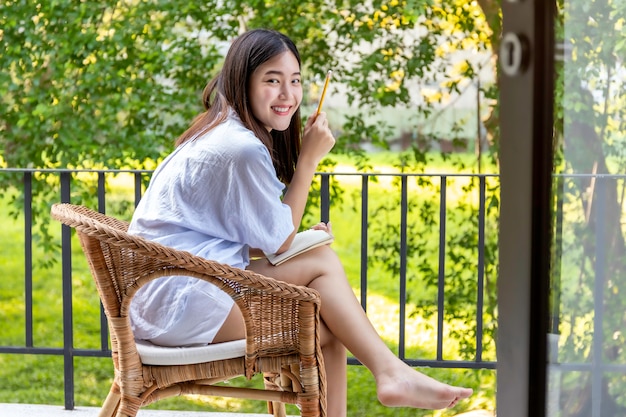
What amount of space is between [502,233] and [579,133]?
0.12 meters

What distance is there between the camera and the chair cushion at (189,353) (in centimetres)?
170

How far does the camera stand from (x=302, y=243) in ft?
6.23

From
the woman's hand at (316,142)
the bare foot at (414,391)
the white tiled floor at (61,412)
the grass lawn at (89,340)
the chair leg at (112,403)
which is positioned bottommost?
the grass lawn at (89,340)

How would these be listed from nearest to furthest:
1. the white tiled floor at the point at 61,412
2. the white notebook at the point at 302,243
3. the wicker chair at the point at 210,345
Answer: the wicker chair at the point at 210,345 < the white notebook at the point at 302,243 < the white tiled floor at the point at 61,412

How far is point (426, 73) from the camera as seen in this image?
17.5 ft

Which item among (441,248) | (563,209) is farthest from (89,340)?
(563,209)

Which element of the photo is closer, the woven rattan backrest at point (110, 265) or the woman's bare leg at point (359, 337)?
the woven rattan backrest at point (110, 265)

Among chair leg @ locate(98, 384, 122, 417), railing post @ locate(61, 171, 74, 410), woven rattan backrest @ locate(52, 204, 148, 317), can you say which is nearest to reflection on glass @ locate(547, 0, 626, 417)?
woven rattan backrest @ locate(52, 204, 148, 317)

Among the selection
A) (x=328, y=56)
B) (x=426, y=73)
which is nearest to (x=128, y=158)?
(x=328, y=56)

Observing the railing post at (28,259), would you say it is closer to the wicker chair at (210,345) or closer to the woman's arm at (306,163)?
the wicker chair at (210,345)

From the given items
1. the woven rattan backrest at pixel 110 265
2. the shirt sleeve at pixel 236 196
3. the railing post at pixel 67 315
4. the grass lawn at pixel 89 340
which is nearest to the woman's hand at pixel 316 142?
the shirt sleeve at pixel 236 196

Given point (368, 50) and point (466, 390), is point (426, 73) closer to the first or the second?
point (368, 50)

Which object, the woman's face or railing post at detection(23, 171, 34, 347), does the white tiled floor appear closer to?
railing post at detection(23, 171, 34, 347)

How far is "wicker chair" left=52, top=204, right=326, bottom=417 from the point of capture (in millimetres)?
1649
